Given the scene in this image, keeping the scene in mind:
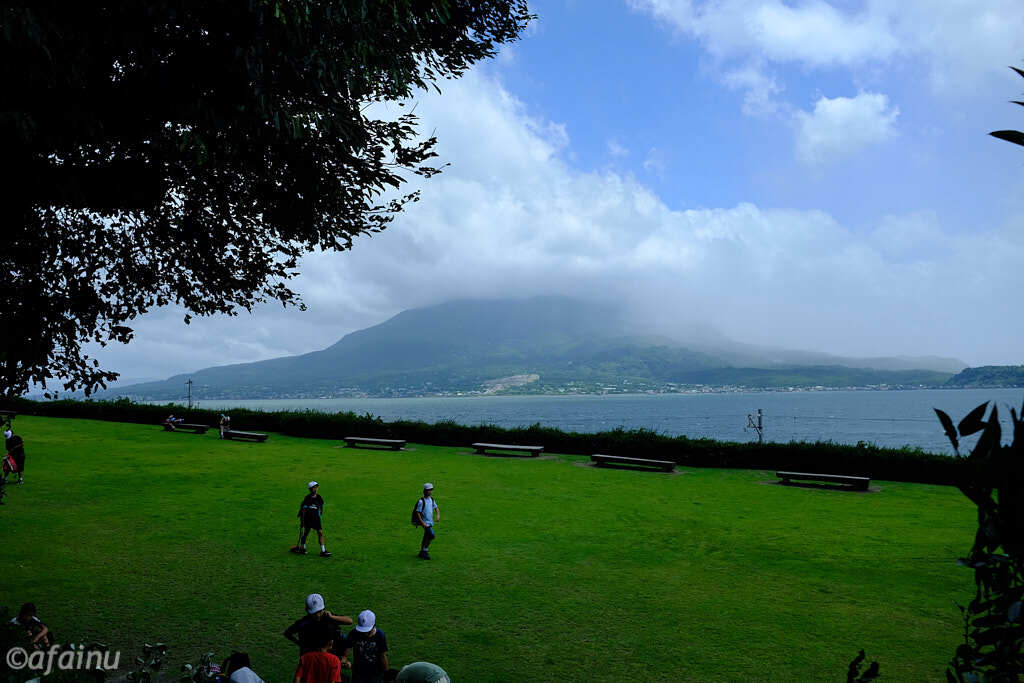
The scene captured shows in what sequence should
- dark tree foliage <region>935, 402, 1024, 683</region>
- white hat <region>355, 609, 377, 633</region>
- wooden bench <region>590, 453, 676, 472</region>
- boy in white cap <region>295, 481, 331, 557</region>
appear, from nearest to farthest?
dark tree foliage <region>935, 402, 1024, 683</region>
white hat <region>355, 609, 377, 633</region>
boy in white cap <region>295, 481, 331, 557</region>
wooden bench <region>590, 453, 676, 472</region>

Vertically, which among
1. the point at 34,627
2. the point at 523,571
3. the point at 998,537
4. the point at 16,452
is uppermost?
the point at 998,537

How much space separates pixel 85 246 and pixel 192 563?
288 inches

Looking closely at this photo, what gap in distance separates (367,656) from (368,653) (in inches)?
1.7

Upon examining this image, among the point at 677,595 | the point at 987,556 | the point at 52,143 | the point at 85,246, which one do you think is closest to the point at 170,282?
the point at 85,246

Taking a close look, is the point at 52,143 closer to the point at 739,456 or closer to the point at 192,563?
the point at 192,563

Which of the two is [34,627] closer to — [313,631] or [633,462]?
[313,631]

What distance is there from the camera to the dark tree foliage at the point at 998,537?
228 centimetres

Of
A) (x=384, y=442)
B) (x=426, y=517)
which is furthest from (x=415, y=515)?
(x=384, y=442)

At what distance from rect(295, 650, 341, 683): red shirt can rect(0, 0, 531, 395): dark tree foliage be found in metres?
5.84

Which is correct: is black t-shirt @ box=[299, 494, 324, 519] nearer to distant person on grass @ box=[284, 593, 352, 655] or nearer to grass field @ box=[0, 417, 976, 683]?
grass field @ box=[0, 417, 976, 683]

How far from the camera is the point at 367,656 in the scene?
26.4 ft

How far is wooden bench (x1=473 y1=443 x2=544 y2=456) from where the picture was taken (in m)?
31.9

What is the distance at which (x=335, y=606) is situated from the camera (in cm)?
1116

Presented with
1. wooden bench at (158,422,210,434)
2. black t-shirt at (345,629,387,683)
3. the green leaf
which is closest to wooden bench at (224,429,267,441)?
wooden bench at (158,422,210,434)
